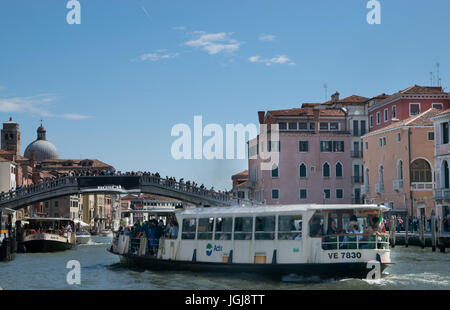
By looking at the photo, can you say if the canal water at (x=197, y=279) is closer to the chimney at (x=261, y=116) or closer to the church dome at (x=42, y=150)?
the chimney at (x=261, y=116)

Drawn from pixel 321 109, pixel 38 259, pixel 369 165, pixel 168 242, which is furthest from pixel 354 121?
pixel 168 242

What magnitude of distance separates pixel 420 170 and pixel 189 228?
75.9ft

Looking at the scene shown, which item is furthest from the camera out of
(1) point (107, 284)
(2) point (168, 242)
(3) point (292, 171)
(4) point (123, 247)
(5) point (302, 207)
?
(3) point (292, 171)

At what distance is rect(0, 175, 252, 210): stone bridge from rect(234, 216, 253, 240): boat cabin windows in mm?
19214

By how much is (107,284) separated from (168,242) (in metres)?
2.64

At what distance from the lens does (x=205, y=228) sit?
20141 millimetres

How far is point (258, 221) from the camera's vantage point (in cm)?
1867

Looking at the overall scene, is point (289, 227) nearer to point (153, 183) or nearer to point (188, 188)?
point (188, 188)

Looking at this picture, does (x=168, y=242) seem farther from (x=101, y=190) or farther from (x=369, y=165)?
(x=369, y=165)

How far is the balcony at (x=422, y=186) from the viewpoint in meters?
39.6

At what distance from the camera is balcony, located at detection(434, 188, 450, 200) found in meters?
35.5

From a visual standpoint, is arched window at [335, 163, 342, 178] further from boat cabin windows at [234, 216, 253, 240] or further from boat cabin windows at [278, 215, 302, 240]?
boat cabin windows at [278, 215, 302, 240]

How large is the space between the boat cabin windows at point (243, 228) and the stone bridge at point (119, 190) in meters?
19.2

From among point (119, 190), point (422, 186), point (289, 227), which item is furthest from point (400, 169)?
point (289, 227)
